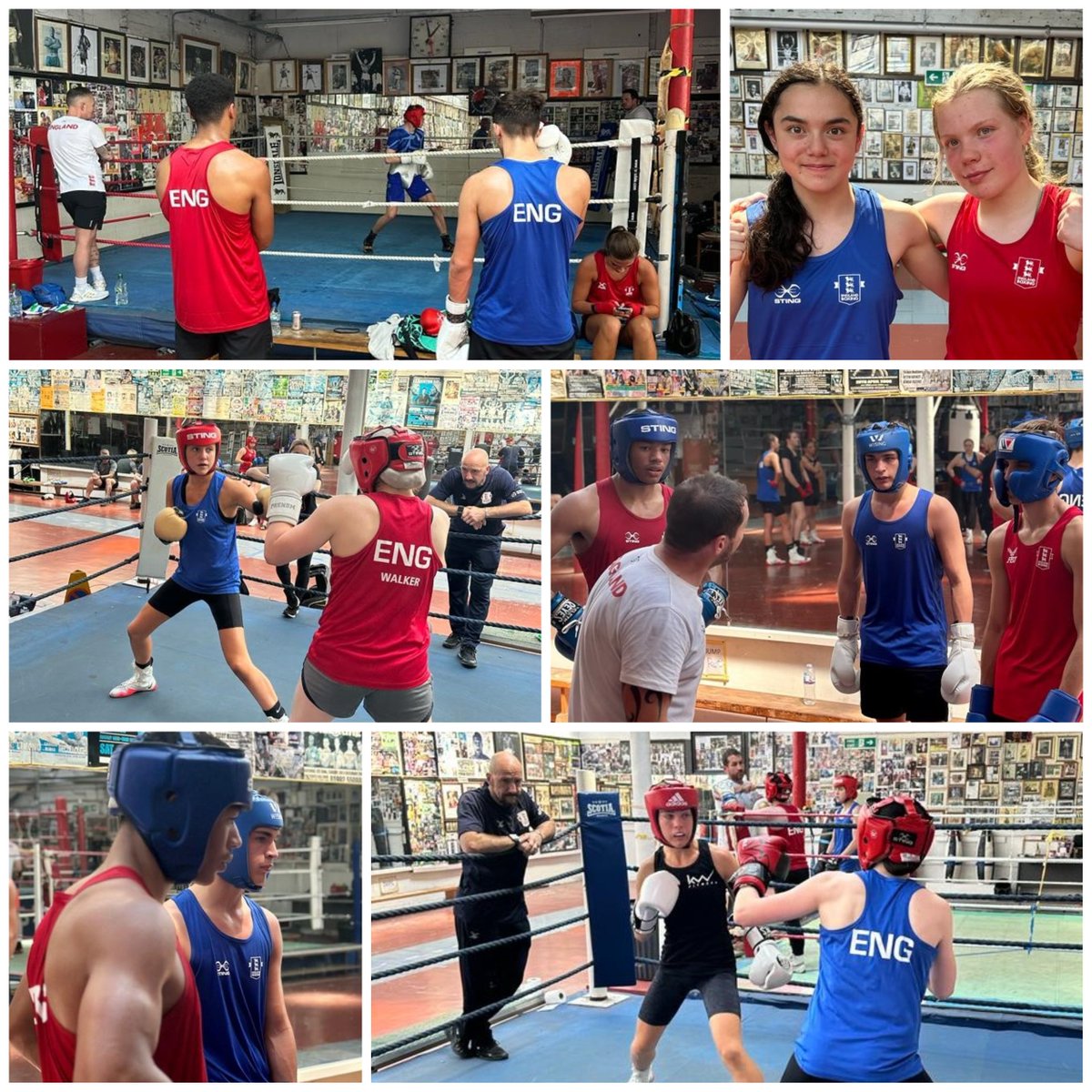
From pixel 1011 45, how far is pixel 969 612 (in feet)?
11.3

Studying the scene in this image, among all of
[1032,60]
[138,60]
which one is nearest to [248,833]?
[1032,60]

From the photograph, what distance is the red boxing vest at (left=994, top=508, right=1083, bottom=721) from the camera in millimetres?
2898

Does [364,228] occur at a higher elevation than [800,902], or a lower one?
higher

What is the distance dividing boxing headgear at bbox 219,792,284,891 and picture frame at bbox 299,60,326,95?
876 centimetres

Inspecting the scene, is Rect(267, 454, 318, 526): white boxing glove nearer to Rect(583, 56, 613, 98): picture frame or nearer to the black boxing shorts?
the black boxing shorts

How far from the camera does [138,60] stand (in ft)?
26.0

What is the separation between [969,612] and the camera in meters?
3.11

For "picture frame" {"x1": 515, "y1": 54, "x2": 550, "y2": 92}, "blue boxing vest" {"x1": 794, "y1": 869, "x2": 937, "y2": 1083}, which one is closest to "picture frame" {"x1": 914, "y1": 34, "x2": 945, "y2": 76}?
"blue boxing vest" {"x1": 794, "y1": 869, "x2": 937, "y2": 1083}

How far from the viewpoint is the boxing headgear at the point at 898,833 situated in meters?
2.49

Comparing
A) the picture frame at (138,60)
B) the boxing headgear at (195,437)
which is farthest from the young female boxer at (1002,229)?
A: the picture frame at (138,60)

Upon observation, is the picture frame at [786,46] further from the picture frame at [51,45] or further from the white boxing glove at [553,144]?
the picture frame at [51,45]

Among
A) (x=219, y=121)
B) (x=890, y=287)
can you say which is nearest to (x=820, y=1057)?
(x=890, y=287)

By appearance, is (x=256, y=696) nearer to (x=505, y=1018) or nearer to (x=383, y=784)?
(x=505, y=1018)

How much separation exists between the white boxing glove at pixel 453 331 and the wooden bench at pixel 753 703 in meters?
1.72
